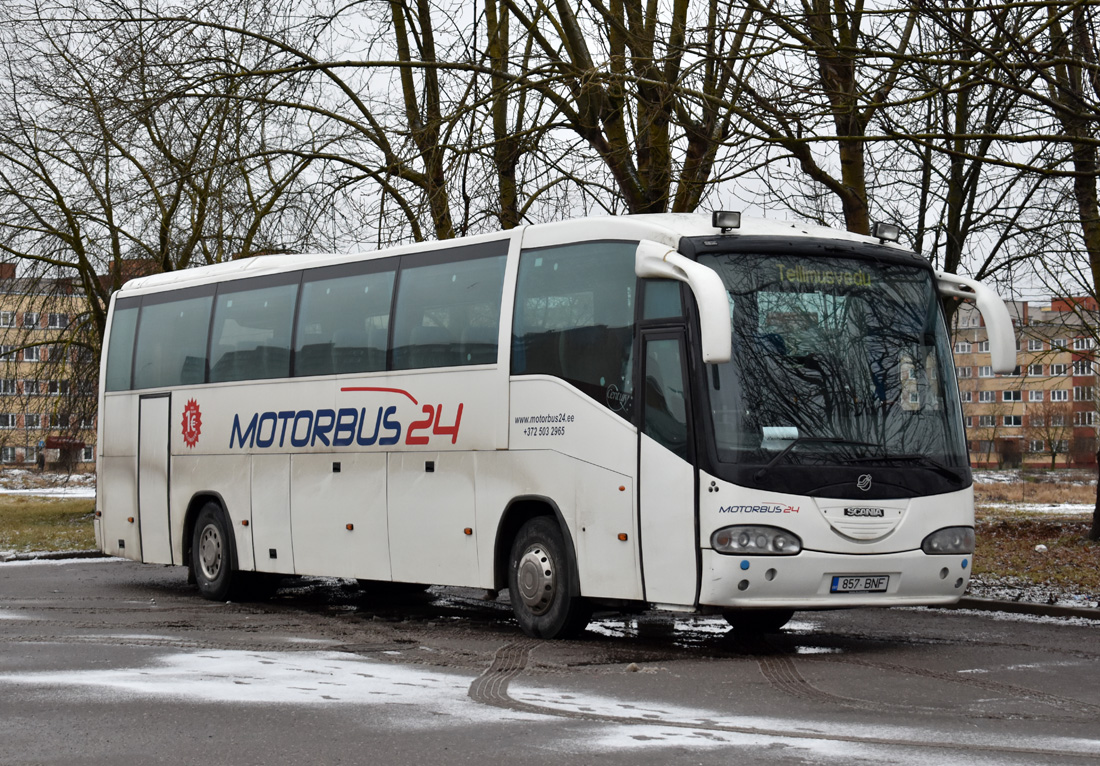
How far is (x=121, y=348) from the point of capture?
19.5 meters

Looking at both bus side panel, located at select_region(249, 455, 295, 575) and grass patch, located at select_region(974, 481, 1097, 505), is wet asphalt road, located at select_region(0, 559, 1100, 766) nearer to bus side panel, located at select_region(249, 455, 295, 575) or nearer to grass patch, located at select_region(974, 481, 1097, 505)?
bus side panel, located at select_region(249, 455, 295, 575)

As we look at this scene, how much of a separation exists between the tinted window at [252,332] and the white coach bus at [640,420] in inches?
13.8

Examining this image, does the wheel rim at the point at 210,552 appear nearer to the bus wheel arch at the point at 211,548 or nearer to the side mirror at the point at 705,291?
the bus wheel arch at the point at 211,548

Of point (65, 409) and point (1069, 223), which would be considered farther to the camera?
point (65, 409)

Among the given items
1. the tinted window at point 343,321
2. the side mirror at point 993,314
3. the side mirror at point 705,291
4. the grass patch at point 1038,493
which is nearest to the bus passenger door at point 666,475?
the side mirror at point 705,291

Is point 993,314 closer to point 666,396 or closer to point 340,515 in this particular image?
point 666,396

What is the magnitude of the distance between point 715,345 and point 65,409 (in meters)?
24.0

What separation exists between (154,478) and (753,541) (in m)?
9.52

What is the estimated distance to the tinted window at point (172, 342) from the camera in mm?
17969

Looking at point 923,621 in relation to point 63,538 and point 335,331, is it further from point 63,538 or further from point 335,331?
point 63,538

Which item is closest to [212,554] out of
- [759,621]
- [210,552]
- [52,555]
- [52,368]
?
[210,552]

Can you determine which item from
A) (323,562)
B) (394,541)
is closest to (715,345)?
(394,541)

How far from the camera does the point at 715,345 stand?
421 inches

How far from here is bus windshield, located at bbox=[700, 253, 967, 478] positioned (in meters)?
11.6
